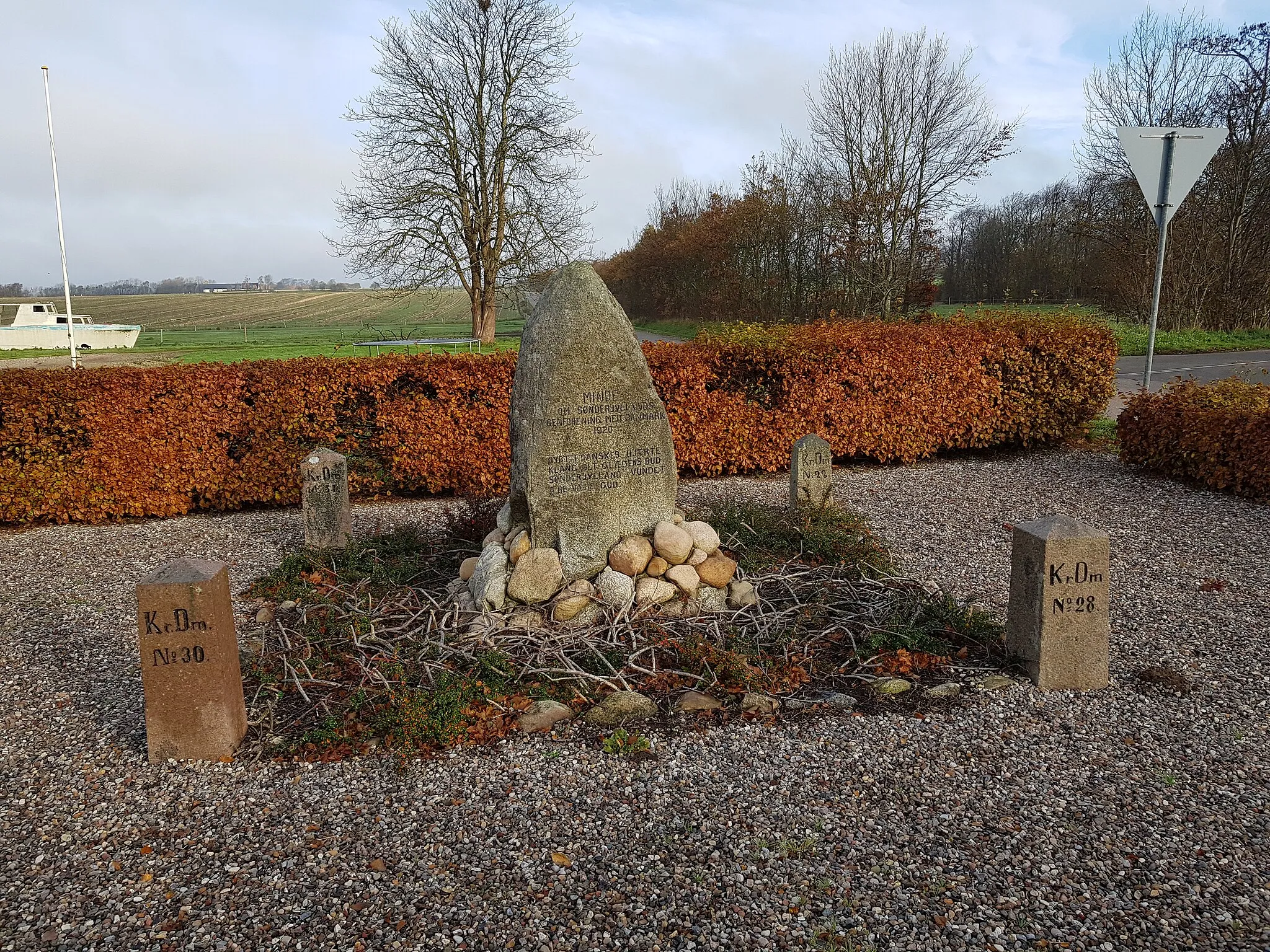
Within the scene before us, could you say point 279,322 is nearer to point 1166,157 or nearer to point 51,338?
point 51,338

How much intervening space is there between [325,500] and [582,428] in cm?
321

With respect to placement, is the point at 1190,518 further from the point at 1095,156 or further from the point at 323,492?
the point at 1095,156

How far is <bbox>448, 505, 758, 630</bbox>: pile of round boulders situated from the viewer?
17.6 feet

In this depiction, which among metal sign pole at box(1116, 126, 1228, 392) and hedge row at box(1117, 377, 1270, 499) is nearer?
hedge row at box(1117, 377, 1270, 499)

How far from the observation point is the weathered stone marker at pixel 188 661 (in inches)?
154

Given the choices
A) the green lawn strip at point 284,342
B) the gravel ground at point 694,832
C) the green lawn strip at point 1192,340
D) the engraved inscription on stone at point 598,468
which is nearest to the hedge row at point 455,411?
the engraved inscription on stone at point 598,468

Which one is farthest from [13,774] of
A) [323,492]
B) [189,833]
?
[323,492]

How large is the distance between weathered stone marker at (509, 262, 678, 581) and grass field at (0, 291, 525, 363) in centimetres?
1824

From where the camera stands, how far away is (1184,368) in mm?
19719

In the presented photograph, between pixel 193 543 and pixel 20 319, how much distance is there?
4182cm

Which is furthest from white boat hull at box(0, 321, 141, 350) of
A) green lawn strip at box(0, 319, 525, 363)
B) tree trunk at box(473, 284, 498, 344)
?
tree trunk at box(473, 284, 498, 344)

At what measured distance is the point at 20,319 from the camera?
3934 centimetres

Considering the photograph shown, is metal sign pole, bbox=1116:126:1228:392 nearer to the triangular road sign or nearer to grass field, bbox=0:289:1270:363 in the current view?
the triangular road sign

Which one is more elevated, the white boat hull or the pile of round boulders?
the white boat hull
